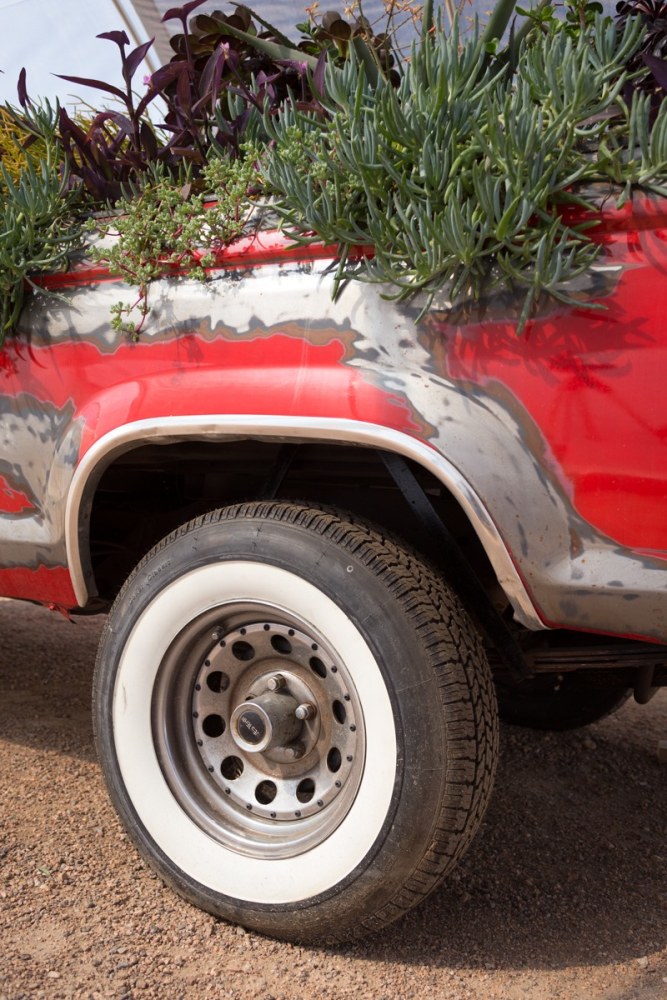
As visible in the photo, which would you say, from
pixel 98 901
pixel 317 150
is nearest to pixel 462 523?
pixel 317 150

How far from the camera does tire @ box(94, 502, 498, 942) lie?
6.37ft

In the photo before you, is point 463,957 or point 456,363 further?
point 463,957

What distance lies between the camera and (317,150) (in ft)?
6.35

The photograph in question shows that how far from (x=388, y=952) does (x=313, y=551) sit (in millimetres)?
898

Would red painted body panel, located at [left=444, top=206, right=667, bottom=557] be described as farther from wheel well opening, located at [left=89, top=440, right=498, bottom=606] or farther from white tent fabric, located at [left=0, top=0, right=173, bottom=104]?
white tent fabric, located at [left=0, top=0, right=173, bottom=104]

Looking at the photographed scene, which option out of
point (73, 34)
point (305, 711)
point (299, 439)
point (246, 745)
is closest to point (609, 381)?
point (299, 439)

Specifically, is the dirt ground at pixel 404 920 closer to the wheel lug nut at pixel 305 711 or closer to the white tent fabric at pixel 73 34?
the wheel lug nut at pixel 305 711

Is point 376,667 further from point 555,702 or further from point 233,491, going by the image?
point 555,702

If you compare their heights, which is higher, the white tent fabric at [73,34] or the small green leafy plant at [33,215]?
the white tent fabric at [73,34]

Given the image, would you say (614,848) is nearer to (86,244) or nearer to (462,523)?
(462,523)

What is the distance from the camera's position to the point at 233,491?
9.16 feet

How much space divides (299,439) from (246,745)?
71 cm

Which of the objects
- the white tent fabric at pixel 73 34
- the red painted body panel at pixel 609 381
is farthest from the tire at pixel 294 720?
the white tent fabric at pixel 73 34

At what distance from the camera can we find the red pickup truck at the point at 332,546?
1.78 m
